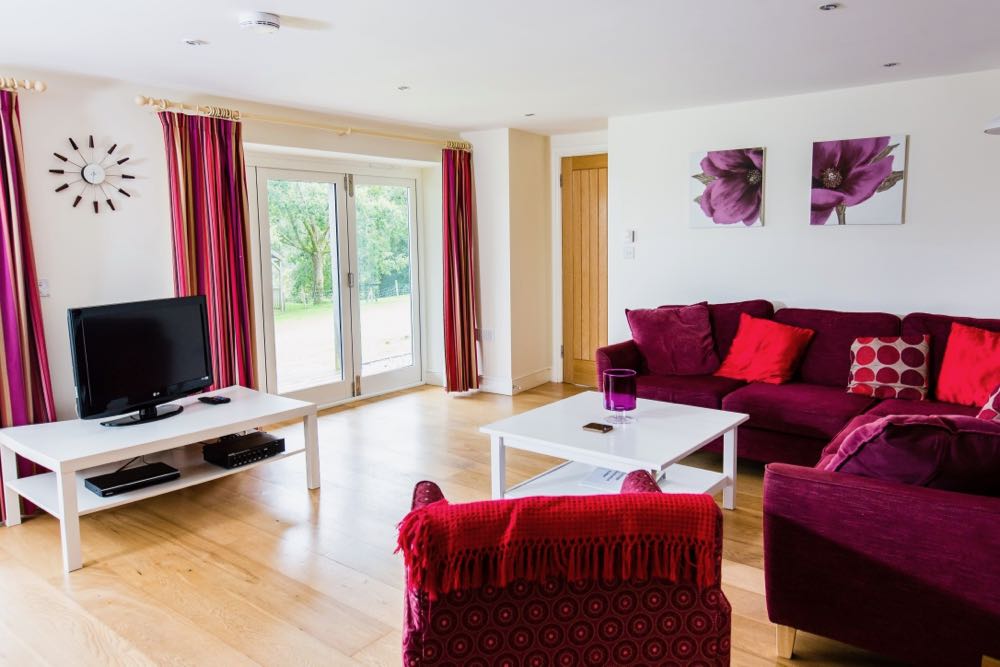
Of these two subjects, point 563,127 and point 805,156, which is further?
point 563,127

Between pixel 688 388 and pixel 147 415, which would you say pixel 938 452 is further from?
pixel 147 415

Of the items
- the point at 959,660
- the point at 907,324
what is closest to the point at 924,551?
the point at 959,660

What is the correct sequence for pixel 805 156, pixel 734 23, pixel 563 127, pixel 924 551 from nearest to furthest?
pixel 924 551, pixel 734 23, pixel 805 156, pixel 563 127

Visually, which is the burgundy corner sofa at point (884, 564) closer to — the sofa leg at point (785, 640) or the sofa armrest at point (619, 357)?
the sofa leg at point (785, 640)

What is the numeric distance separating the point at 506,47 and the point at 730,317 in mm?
2314

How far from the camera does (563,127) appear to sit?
596 centimetres

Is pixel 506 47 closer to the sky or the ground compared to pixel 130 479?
closer to the sky

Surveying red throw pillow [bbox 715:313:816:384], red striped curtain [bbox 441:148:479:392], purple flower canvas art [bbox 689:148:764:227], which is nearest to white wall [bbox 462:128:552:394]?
red striped curtain [bbox 441:148:479:392]

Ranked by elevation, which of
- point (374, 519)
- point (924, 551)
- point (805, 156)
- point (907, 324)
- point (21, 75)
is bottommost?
point (374, 519)

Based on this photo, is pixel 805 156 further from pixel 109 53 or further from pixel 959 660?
pixel 109 53

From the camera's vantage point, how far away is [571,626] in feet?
5.08

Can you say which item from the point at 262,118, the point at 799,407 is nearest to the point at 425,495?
the point at 799,407

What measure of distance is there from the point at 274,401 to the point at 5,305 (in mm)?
1327

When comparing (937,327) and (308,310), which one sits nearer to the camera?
(937,327)
